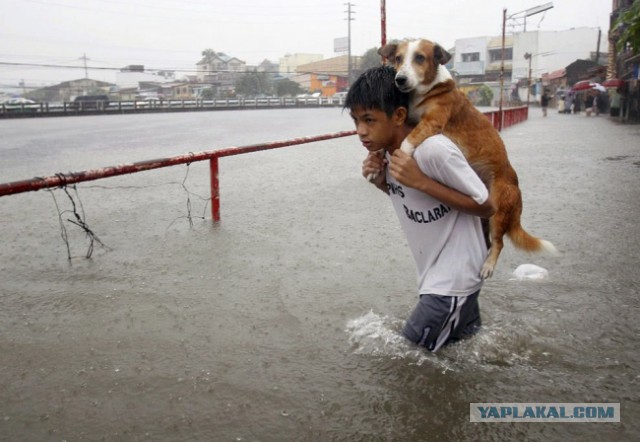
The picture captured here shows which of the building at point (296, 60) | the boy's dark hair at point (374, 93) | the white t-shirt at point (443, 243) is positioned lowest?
the white t-shirt at point (443, 243)

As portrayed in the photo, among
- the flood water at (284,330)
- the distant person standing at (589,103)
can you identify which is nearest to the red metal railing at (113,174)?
the flood water at (284,330)

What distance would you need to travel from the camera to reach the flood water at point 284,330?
243 cm

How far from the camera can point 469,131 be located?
3260 millimetres

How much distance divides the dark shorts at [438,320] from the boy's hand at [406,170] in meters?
0.56

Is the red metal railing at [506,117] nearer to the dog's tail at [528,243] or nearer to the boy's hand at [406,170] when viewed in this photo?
the dog's tail at [528,243]

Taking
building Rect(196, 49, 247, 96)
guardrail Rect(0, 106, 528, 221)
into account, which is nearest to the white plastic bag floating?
guardrail Rect(0, 106, 528, 221)

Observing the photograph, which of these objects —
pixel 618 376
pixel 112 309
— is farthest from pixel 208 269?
pixel 618 376

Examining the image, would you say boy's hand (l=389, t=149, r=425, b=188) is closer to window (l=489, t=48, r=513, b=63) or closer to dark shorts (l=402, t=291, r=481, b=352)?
dark shorts (l=402, t=291, r=481, b=352)

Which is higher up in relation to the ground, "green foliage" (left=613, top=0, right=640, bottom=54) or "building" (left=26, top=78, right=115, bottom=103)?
"building" (left=26, top=78, right=115, bottom=103)

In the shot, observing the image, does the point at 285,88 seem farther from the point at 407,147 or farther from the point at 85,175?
the point at 407,147

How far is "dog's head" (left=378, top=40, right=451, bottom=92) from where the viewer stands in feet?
9.78

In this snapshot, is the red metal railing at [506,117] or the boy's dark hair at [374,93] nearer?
the boy's dark hair at [374,93]

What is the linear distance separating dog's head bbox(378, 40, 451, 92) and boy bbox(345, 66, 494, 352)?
323 mm

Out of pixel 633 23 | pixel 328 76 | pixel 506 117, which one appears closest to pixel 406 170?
pixel 633 23
